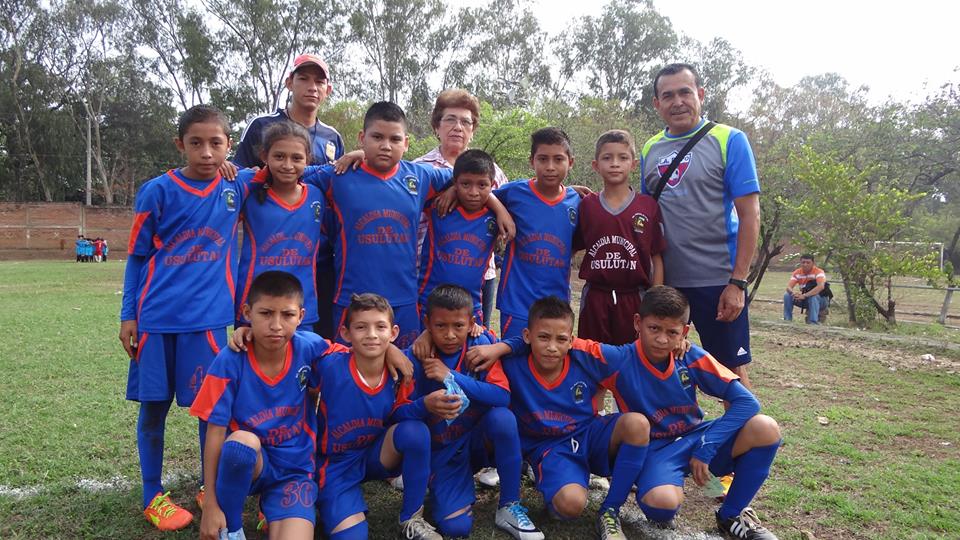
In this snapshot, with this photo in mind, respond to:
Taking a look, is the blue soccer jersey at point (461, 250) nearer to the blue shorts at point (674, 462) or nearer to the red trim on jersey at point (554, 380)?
the red trim on jersey at point (554, 380)

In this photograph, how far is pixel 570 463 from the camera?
10.0 ft

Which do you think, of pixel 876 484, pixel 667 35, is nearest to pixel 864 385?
pixel 876 484

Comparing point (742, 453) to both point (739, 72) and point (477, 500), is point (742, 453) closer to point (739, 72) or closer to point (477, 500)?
point (477, 500)

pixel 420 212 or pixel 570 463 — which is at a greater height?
pixel 420 212

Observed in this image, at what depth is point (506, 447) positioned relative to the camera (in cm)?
294

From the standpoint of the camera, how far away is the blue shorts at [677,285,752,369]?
11.2 ft

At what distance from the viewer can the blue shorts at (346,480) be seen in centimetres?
272

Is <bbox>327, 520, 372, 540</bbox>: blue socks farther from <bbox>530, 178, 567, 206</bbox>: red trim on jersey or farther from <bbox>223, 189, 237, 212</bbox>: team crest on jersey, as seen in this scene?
<bbox>530, 178, 567, 206</bbox>: red trim on jersey

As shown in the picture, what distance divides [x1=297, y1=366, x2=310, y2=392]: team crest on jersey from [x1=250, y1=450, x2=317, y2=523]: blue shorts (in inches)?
13.1

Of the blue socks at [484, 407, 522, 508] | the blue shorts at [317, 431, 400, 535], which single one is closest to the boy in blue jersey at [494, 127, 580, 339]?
the blue socks at [484, 407, 522, 508]

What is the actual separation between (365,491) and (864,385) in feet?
16.8

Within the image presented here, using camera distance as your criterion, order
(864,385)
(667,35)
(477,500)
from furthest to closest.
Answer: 1. (667,35)
2. (864,385)
3. (477,500)

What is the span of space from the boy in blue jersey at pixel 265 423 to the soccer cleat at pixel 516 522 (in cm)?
87

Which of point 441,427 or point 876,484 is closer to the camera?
point 441,427
